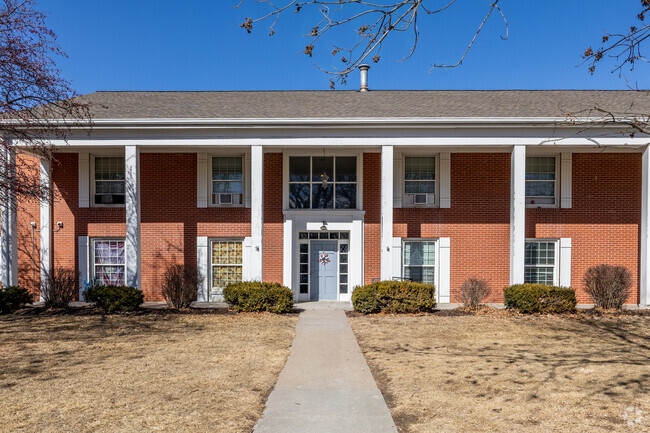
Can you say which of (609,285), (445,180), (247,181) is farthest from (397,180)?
(609,285)

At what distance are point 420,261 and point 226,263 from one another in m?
6.23

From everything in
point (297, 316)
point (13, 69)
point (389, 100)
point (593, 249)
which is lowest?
point (297, 316)

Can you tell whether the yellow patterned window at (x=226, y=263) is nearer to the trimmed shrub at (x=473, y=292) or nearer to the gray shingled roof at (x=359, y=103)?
the gray shingled roof at (x=359, y=103)

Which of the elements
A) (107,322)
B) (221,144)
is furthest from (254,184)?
(107,322)

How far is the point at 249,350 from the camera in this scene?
28.0 ft

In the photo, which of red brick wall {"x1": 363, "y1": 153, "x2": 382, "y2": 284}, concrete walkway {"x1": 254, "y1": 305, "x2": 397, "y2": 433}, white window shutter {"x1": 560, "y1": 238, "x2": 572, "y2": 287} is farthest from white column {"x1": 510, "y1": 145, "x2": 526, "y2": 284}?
concrete walkway {"x1": 254, "y1": 305, "x2": 397, "y2": 433}

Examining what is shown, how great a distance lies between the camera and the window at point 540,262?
14539mm

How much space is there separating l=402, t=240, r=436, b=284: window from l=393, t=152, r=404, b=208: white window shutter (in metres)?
1.37

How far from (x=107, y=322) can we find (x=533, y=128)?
12401mm

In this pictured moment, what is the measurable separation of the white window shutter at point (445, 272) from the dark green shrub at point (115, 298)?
29.4 feet

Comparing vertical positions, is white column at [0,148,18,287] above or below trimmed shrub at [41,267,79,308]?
above

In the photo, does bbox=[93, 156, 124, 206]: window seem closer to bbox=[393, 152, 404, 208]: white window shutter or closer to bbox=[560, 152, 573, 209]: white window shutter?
bbox=[393, 152, 404, 208]: white window shutter

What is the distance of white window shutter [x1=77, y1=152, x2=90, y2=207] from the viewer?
47.3ft

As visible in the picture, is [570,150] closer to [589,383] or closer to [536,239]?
[536,239]
